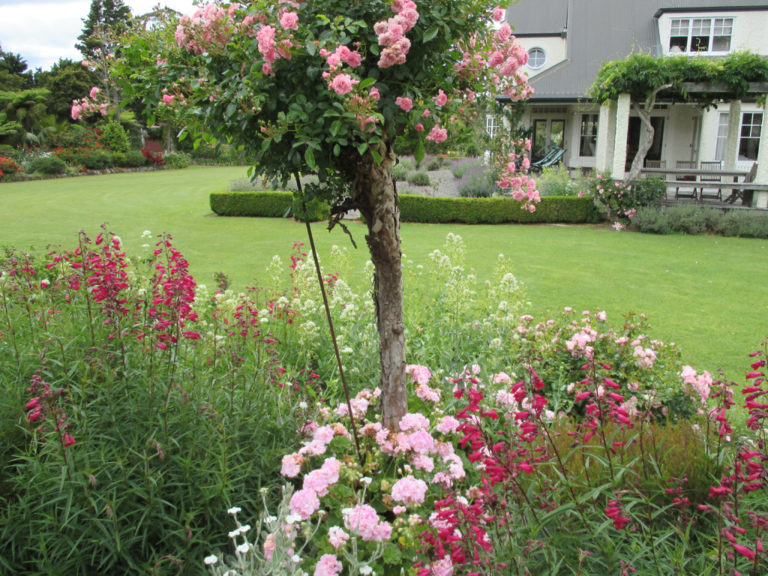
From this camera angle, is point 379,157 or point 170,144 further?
point 170,144

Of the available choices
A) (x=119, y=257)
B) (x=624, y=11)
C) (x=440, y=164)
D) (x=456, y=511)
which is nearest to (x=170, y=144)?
(x=440, y=164)

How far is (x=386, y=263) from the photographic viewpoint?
2.58 m

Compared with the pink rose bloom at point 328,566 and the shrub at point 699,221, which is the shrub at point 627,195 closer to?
the shrub at point 699,221

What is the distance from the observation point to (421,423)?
2455mm

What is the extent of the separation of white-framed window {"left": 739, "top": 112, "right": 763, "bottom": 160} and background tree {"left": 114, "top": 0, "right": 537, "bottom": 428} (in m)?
22.5

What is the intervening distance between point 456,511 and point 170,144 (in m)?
38.3

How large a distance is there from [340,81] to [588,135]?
2307cm

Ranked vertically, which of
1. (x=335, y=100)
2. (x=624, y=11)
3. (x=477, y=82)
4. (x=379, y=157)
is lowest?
(x=379, y=157)

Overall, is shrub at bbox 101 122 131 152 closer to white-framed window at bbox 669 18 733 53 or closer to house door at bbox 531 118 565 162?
house door at bbox 531 118 565 162

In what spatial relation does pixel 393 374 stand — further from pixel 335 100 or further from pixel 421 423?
pixel 335 100

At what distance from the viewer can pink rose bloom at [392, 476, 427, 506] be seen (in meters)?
2.03

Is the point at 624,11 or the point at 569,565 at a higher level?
the point at 624,11

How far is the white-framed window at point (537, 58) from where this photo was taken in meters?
23.6

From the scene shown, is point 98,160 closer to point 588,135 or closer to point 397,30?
point 588,135
